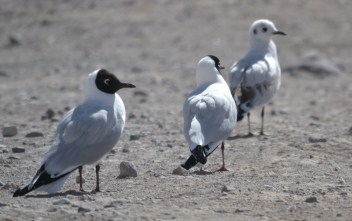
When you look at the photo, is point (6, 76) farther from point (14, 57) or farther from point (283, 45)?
point (283, 45)

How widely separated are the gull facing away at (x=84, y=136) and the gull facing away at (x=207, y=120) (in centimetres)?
72

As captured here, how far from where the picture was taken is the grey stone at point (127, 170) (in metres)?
9.87

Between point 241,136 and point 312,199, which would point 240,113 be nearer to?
point 241,136

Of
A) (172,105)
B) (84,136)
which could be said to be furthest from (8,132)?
(172,105)

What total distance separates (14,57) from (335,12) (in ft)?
28.6

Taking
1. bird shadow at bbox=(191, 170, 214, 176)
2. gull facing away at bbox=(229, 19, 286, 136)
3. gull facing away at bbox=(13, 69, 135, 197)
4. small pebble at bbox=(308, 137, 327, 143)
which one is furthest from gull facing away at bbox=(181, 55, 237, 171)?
gull facing away at bbox=(229, 19, 286, 136)

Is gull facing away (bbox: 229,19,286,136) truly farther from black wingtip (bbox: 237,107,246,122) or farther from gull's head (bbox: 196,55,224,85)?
gull's head (bbox: 196,55,224,85)

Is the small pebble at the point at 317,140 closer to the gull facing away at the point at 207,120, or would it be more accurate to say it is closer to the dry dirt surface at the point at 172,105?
the dry dirt surface at the point at 172,105

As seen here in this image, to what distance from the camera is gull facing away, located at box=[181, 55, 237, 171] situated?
951cm

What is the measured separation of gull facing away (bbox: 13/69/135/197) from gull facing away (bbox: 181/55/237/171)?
722mm

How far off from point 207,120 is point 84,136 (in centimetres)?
144

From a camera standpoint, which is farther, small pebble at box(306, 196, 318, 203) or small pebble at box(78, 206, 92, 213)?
small pebble at box(306, 196, 318, 203)

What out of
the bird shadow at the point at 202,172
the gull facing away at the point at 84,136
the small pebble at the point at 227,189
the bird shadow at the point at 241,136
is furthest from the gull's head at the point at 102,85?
the bird shadow at the point at 241,136

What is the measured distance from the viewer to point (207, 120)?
988 centimetres
